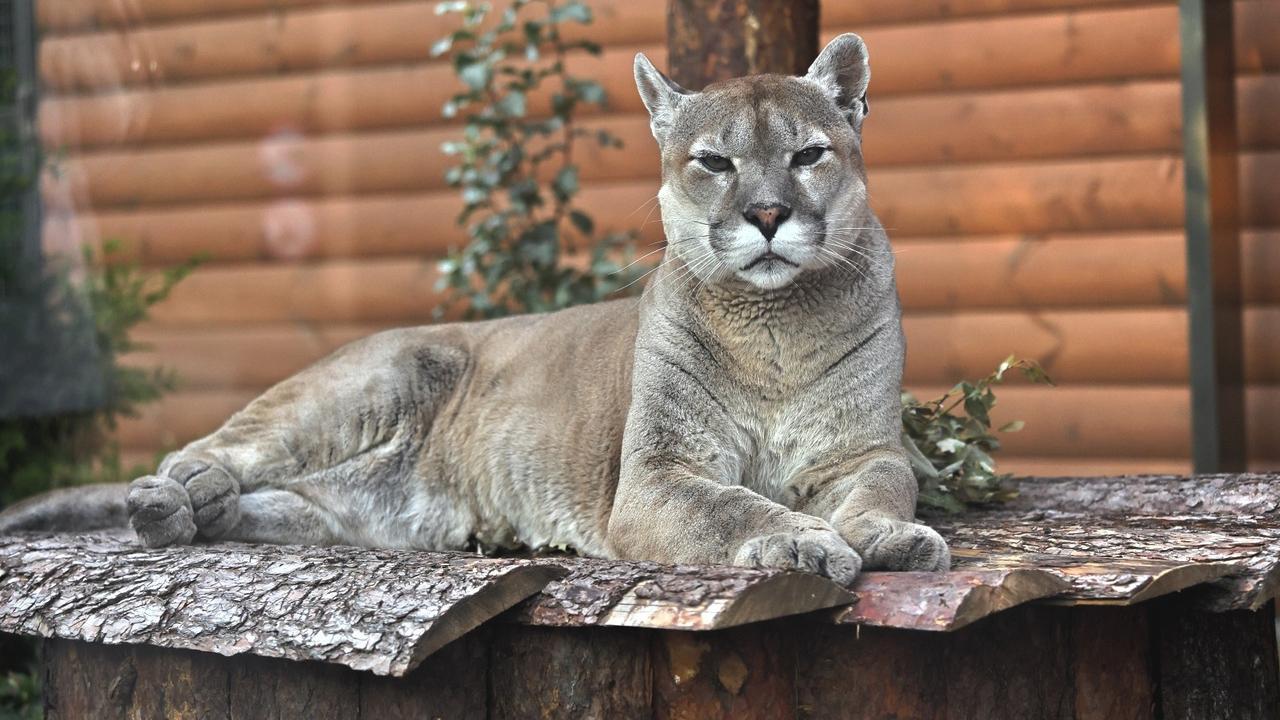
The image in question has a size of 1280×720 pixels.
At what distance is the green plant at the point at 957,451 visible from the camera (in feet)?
13.1

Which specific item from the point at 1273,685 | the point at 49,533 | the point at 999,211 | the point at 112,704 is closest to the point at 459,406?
the point at 49,533

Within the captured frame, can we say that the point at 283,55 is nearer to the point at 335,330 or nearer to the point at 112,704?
the point at 335,330

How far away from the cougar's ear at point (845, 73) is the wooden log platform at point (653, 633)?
112cm

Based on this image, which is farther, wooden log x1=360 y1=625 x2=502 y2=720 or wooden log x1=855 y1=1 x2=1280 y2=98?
wooden log x1=855 y1=1 x2=1280 y2=98

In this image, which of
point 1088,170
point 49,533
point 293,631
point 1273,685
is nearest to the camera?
point 293,631

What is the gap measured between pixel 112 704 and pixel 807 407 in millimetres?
1703

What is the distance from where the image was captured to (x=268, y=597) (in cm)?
280

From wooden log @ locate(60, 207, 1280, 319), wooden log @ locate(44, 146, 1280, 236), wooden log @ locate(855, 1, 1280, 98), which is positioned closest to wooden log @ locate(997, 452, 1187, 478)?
wooden log @ locate(60, 207, 1280, 319)

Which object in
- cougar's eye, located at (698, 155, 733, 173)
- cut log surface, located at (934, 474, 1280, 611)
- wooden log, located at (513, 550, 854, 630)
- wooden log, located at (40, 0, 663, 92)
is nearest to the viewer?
wooden log, located at (513, 550, 854, 630)

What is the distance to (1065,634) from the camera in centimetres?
292

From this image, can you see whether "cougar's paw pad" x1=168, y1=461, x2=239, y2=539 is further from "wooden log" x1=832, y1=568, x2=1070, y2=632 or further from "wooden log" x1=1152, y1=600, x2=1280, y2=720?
"wooden log" x1=1152, y1=600, x2=1280, y2=720

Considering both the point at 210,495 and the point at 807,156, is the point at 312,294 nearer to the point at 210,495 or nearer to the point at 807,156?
the point at 210,495

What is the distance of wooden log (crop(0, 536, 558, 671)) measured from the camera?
251cm

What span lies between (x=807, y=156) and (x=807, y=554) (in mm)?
1104
